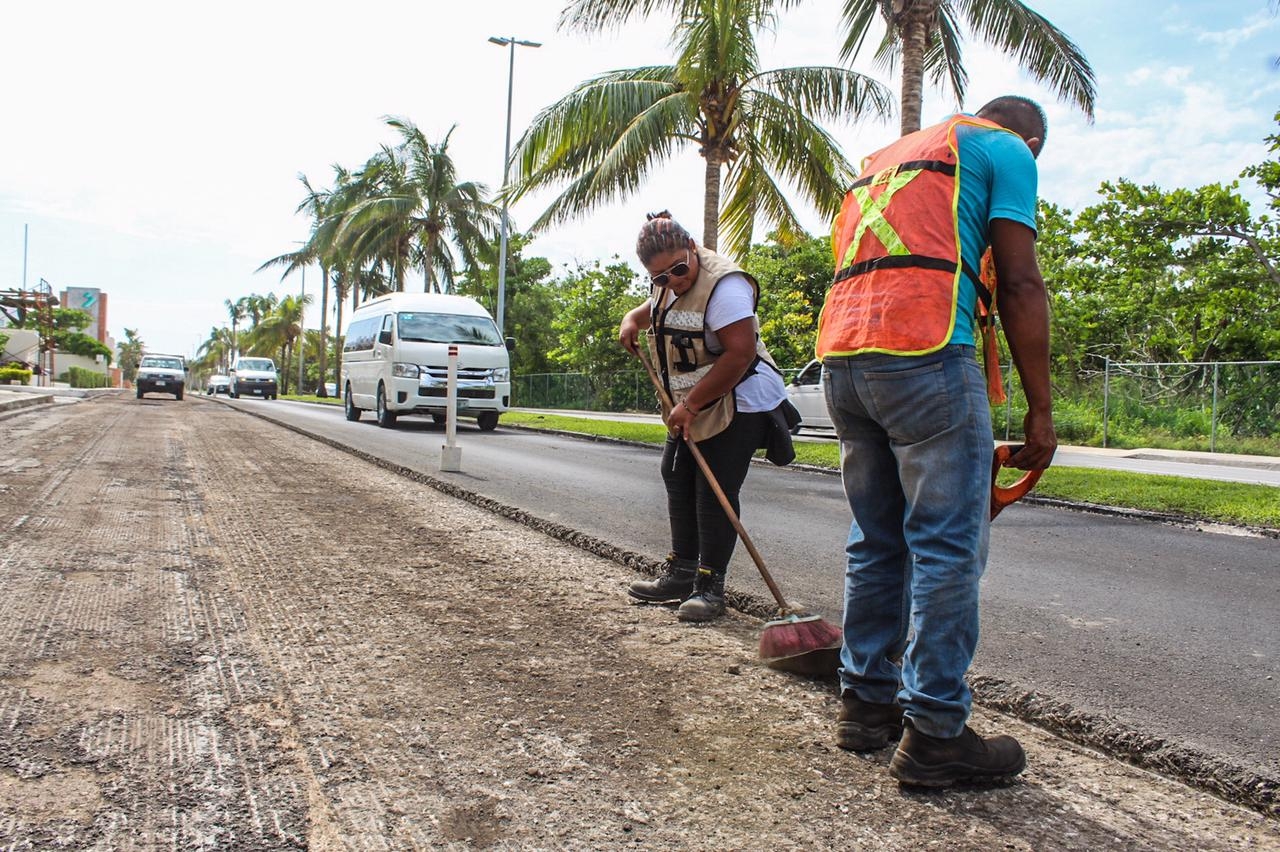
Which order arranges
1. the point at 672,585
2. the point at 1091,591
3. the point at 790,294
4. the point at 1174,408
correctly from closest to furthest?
1. the point at 672,585
2. the point at 1091,591
3. the point at 1174,408
4. the point at 790,294

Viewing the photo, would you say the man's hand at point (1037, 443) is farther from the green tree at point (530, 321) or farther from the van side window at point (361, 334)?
the green tree at point (530, 321)

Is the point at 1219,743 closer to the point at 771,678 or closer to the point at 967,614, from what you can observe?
the point at 967,614

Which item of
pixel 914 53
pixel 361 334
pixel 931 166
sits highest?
pixel 914 53

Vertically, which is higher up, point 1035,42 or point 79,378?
point 1035,42

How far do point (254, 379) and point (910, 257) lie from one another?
44311 mm

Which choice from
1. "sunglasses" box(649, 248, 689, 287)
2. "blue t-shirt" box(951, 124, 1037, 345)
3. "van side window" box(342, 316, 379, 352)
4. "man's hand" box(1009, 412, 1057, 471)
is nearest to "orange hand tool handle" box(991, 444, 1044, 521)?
"man's hand" box(1009, 412, 1057, 471)

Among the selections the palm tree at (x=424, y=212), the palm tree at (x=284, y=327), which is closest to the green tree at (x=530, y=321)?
the palm tree at (x=424, y=212)

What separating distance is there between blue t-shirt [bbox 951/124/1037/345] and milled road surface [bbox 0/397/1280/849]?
3.83 feet

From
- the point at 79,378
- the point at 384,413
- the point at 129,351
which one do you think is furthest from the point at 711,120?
the point at 129,351

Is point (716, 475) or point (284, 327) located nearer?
point (716, 475)

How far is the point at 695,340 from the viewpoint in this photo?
3.69 metres

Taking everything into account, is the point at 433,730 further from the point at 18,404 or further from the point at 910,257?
the point at 18,404

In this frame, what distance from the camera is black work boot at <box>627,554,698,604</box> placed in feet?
13.2

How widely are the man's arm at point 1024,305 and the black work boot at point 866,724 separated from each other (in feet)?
2.67
